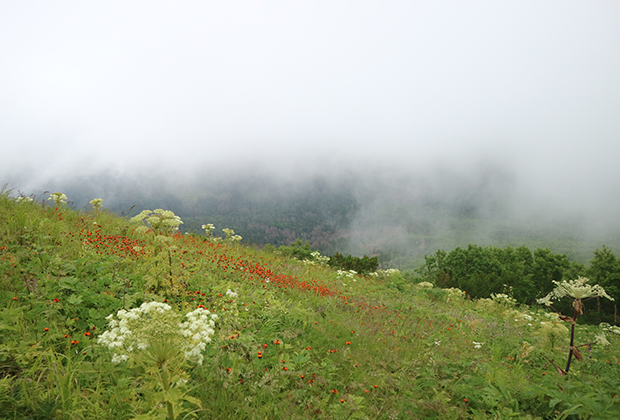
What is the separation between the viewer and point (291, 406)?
3.34m

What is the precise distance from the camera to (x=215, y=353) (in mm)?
3977

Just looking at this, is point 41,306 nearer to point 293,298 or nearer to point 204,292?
point 204,292

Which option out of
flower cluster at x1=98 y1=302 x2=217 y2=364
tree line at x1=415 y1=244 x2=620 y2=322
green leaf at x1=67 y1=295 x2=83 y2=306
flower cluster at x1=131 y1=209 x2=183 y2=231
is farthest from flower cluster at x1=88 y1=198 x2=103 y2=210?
tree line at x1=415 y1=244 x2=620 y2=322

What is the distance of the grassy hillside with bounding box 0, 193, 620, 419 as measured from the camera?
9.56 ft

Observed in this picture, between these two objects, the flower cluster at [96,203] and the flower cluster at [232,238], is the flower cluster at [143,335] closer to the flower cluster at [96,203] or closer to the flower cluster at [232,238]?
the flower cluster at [96,203]

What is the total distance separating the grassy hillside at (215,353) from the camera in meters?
2.91

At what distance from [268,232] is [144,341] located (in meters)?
190

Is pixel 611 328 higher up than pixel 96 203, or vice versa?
pixel 96 203

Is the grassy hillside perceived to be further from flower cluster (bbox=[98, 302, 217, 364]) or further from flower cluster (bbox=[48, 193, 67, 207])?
flower cluster (bbox=[48, 193, 67, 207])

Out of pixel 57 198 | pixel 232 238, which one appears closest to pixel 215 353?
pixel 232 238

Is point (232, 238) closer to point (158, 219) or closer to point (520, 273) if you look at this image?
point (158, 219)

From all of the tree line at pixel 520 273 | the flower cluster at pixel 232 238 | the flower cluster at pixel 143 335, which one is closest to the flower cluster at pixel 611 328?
the tree line at pixel 520 273

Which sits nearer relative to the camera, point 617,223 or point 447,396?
point 447,396

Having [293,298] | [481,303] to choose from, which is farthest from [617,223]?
[293,298]
